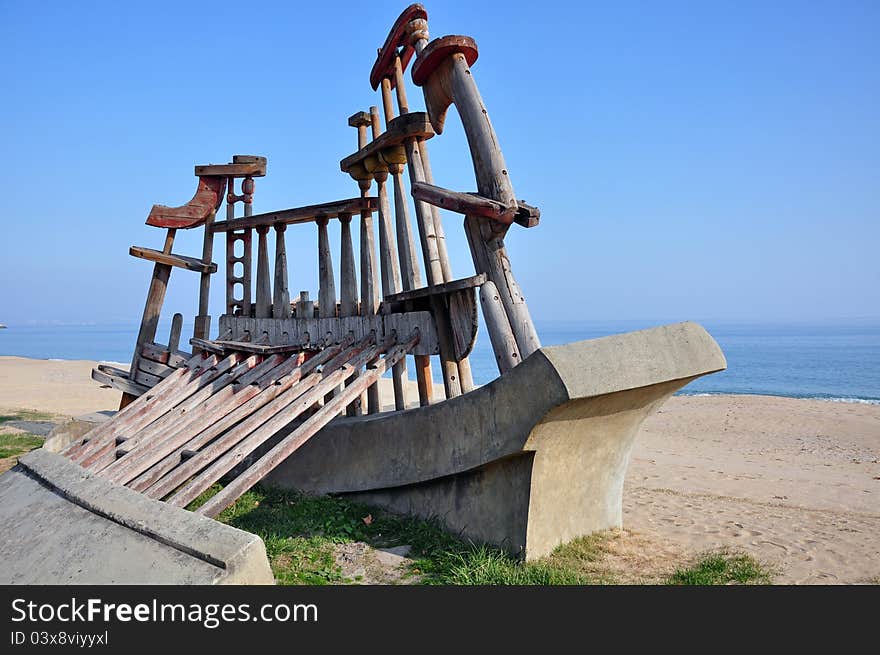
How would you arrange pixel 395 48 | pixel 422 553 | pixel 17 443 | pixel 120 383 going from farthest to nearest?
pixel 17 443
pixel 120 383
pixel 395 48
pixel 422 553

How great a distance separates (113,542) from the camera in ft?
11.1

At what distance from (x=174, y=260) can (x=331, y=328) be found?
319 cm

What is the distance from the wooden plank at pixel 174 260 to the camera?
28.3 feet

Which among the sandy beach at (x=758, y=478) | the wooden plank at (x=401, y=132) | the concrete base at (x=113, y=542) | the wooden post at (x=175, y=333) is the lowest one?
the sandy beach at (x=758, y=478)

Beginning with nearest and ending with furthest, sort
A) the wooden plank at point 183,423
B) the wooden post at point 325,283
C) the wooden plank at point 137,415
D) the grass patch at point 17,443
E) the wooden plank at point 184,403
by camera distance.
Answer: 1. the wooden plank at point 183,423
2. the wooden plank at point 137,415
3. the wooden plank at point 184,403
4. the wooden post at point 325,283
5. the grass patch at point 17,443

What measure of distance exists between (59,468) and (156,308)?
180 inches

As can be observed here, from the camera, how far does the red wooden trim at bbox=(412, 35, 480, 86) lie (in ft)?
17.3

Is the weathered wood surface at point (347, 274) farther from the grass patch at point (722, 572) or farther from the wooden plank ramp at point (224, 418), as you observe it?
the grass patch at point (722, 572)

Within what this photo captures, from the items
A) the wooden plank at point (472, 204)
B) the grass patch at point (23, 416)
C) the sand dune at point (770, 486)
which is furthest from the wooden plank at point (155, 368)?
the sand dune at point (770, 486)

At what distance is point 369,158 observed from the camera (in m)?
6.82

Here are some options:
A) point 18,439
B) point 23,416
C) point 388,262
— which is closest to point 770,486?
point 388,262

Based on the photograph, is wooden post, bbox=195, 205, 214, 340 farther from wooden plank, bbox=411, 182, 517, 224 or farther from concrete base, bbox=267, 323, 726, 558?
wooden plank, bbox=411, 182, 517, 224

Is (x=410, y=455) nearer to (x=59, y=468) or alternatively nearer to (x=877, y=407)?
(x=59, y=468)

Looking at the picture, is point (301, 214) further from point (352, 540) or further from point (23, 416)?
point (23, 416)
